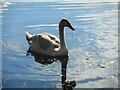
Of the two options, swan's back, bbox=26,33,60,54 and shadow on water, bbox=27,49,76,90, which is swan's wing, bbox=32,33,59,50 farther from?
shadow on water, bbox=27,49,76,90

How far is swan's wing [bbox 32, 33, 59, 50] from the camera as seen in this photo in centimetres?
1164

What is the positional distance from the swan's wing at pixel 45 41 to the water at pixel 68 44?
1.43 feet

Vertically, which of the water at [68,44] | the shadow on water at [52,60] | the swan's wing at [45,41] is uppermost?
the swan's wing at [45,41]

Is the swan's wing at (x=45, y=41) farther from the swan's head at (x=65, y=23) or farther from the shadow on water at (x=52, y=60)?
the swan's head at (x=65, y=23)

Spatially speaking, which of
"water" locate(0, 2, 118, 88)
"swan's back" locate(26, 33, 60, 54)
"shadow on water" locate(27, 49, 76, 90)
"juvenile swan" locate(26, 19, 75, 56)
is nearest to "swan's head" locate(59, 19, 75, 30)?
"juvenile swan" locate(26, 19, 75, 56)

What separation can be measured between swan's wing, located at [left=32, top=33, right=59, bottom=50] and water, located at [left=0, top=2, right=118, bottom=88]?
0.44 m

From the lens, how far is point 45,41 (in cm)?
1175

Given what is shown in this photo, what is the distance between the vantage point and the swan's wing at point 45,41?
458 inches

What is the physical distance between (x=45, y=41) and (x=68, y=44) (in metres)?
0.87

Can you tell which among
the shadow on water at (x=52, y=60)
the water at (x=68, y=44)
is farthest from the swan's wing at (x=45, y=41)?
the water at (x=68, y=44)

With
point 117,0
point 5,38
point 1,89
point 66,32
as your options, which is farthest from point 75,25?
point 1,89

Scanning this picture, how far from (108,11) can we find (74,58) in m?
6.38

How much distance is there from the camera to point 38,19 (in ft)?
51.0

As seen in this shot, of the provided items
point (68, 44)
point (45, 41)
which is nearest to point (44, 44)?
point (45, 41)
